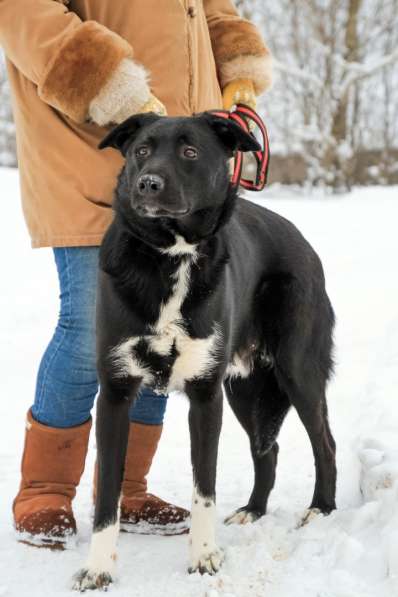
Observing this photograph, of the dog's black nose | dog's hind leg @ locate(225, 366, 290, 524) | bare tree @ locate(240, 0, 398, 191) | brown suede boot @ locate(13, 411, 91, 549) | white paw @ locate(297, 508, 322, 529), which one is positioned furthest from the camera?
bare tree @ locate(240, 0, 398, 191)

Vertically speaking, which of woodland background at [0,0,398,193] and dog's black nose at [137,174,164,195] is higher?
dog's black nose at [137,174,164,195]

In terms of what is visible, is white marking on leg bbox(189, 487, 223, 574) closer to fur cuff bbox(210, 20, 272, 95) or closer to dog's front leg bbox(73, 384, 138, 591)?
dog's front leg bbox(73, 384, 138, 591)

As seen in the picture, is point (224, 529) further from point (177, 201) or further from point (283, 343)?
point (177, 201)

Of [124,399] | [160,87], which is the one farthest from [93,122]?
[124,399]

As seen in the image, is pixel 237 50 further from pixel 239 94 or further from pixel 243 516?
pixel 243 516

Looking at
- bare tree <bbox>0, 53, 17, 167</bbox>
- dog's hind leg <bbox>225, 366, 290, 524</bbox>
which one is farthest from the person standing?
bare tree <bbox>0, 53, 17, 167</bbox>

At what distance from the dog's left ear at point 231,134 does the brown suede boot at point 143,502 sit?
118 centimetres

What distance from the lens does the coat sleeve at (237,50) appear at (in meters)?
3.05

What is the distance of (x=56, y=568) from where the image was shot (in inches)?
98.9

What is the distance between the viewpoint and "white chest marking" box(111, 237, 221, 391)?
2438 mm

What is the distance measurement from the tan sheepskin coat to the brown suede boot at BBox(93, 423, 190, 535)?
0.85 meters

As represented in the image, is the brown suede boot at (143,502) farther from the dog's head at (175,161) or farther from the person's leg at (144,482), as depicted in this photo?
the dog's head at (175,161)

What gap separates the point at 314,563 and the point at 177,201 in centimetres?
124

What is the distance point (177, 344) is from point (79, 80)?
932 mm
